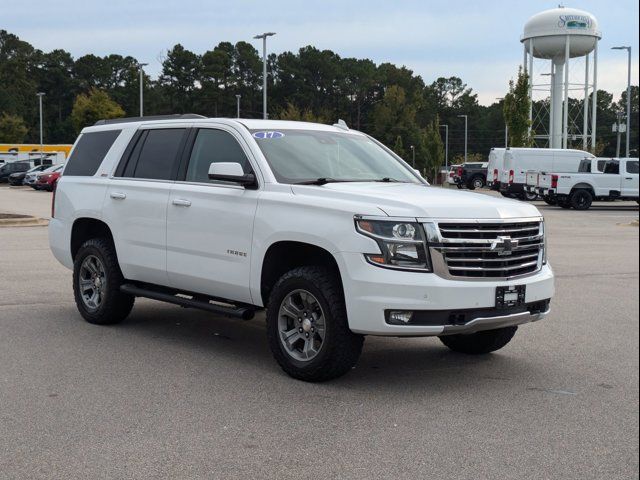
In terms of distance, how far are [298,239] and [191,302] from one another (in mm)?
1476

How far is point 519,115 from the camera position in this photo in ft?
167

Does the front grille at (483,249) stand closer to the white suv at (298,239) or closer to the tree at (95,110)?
the white suv at (298,239)

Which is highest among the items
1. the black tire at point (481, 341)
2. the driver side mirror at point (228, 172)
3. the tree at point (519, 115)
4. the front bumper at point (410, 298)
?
the tree at point (519, 115)

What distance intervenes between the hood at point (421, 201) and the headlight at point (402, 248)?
0.31ft

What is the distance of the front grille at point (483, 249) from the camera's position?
18.8 feet

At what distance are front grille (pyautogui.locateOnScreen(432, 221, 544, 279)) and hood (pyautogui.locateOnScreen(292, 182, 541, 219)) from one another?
0.28ft

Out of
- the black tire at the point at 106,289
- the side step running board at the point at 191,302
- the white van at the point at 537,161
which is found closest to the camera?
the side step running board at the point at 191,302

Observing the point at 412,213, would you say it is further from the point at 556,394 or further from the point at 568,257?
the point at 568,257

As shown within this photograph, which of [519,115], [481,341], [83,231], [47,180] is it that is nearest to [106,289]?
[83,231]

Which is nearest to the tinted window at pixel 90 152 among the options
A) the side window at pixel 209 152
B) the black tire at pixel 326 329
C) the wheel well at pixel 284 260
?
the side window at pixel 209 152

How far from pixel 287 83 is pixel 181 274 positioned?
312ft

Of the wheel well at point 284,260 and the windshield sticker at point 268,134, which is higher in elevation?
the windshield sticker at point 268,134

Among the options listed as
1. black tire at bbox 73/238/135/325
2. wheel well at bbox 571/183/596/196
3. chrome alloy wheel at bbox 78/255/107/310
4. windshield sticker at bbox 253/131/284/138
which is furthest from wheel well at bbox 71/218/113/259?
wheel well at bbox 571/183/596/196

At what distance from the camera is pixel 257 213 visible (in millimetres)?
6605
